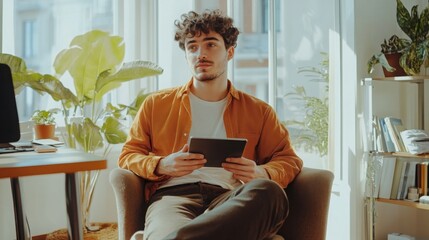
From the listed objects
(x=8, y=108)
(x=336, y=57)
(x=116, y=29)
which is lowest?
(x=8, y=108)

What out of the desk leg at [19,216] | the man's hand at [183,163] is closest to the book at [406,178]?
the man's hand at [183,163]

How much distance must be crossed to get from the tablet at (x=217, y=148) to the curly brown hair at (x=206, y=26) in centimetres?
59

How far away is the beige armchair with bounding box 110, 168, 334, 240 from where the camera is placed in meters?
1.81

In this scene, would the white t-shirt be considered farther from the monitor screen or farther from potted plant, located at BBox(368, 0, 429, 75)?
potted plant, located at BBox(368, 0, 429, 75)

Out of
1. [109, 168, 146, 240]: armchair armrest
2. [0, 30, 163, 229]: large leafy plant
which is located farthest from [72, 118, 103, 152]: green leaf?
[109, 168, 146, 240]: armchair armrest

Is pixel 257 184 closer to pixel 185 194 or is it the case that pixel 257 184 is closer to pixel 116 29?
pixel 185 194

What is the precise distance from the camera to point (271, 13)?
3.08m

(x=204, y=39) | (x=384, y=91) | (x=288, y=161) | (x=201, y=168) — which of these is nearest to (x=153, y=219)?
(x=201, y=168)

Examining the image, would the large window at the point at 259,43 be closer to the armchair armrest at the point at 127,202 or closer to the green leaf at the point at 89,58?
the green leaf at the point at 89,58

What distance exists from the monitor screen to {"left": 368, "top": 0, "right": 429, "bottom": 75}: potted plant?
1829 mm

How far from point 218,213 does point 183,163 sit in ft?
1.71

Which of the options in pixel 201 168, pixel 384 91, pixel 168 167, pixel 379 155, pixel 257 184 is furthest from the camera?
pixel 384 91

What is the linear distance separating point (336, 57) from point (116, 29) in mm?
1406

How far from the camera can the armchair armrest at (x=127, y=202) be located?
1818mm
